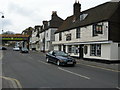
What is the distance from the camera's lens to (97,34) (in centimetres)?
2517

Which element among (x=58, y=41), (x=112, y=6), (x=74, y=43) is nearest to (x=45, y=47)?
(x=58, y=41)

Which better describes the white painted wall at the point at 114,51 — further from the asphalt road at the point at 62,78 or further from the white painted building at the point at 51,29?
the white painted building at the point at 51,29

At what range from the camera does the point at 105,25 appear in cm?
2356

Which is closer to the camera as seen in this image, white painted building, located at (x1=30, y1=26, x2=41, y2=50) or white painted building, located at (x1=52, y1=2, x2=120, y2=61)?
white painted building, located at (x1=52, y1=2, x2=120, y2=61)

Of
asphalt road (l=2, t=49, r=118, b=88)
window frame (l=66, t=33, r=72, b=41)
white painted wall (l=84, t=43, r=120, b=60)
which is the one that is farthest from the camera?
window frame (l=66, t=33, r=72, b=41)

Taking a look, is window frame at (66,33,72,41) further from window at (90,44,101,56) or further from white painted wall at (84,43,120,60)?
white painted wall at (84,43,120,60)

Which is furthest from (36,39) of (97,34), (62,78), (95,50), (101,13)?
(62,78)

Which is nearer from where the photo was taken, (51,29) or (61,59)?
(61,59)

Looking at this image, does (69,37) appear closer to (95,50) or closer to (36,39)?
(95,50)

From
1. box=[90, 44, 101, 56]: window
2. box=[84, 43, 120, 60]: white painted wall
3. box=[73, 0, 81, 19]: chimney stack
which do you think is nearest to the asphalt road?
box=[84, 43, 120, 60]: white painted wall

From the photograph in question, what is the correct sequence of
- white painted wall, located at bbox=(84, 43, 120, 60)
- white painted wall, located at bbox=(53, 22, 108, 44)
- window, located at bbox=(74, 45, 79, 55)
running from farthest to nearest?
window, located at bbox=(74, 45, 79, 55) → white painted wall, located at bbox=(53, 22, 108, 44) → white painted wall, located at bbox=(84, 43, 120, 60)

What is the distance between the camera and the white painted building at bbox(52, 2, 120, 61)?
22.9 m

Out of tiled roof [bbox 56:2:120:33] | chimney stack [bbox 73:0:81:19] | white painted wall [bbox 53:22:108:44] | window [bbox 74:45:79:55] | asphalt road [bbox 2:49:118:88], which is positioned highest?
chimney stack [bbox 73:0:81:19]

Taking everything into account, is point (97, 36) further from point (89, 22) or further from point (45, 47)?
point (45, 47)
